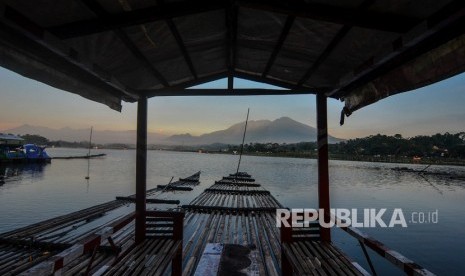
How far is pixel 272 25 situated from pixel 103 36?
8.74ft

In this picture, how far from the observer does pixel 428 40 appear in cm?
322

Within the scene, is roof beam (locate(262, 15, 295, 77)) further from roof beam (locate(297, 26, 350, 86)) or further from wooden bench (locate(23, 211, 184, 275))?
wooden bench (locate(23, 211, 184, 275))

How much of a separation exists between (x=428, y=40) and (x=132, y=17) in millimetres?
3800

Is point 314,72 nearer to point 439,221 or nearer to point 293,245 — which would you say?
point 293,245

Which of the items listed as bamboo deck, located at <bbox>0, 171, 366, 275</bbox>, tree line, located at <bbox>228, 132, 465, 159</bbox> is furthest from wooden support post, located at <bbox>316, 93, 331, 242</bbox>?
tree line, located at <bbox>228, 132, 465, 159</bbox>

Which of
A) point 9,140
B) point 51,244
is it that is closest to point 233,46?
point 51,244

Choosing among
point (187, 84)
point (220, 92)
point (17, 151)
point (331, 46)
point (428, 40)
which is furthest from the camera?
point (17, 151)

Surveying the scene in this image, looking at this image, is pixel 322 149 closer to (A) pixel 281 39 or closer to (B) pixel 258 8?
(A) pixel 281 39

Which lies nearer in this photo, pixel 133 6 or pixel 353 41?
pixel 133 6

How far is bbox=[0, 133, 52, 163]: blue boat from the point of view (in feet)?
183

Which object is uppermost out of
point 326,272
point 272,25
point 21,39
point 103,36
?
point 272,25

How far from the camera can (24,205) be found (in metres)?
26.0

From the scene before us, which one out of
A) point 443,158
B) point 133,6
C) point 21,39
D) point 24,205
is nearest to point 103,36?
point 133,6

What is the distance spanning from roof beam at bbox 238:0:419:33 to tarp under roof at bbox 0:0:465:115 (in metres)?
0.01
